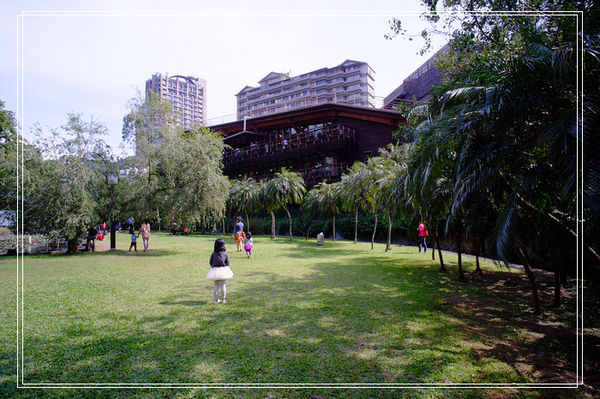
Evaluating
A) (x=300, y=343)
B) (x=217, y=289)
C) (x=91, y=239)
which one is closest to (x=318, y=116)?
(x=91, y=239)

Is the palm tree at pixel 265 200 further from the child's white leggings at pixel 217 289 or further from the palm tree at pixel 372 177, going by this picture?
the child's white leggings at pixel 217 289

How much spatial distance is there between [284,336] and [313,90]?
7497 cm

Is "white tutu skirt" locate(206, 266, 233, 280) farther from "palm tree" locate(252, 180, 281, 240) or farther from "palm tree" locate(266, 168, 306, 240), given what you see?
"palm tree" locate(252, 180, 281, 240)

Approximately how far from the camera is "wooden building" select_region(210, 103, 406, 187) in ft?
101

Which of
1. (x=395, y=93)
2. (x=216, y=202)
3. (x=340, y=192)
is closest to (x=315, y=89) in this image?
(x=395, y=93)

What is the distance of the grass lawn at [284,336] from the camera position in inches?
136

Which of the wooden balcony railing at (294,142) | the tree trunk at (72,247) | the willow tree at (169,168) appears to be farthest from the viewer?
the wooden balcony railing at (294,142)

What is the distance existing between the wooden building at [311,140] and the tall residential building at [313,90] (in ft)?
98.1

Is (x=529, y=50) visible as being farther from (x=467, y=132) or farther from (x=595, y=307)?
(x=595, y=307)

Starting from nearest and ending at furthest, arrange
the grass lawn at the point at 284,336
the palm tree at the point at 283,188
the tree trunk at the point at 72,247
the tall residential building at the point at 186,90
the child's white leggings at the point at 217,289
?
the grass lawn at the point at 284,336
the tall residential building at the point at 186,90
the child's white leggings at the point at 217,289
the tree trunk at the point at 72,247
the palm tree at the point at 283,188

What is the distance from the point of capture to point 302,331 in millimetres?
4879

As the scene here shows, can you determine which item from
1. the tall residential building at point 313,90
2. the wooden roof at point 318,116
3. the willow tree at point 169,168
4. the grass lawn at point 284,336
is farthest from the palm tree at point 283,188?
the tall residential building at point 313,90

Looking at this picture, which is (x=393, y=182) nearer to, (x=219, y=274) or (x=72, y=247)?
(x=219, y=274)

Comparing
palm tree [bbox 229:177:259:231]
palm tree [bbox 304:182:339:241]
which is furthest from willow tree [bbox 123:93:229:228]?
palm tree [bbox 229:177:259:231]
